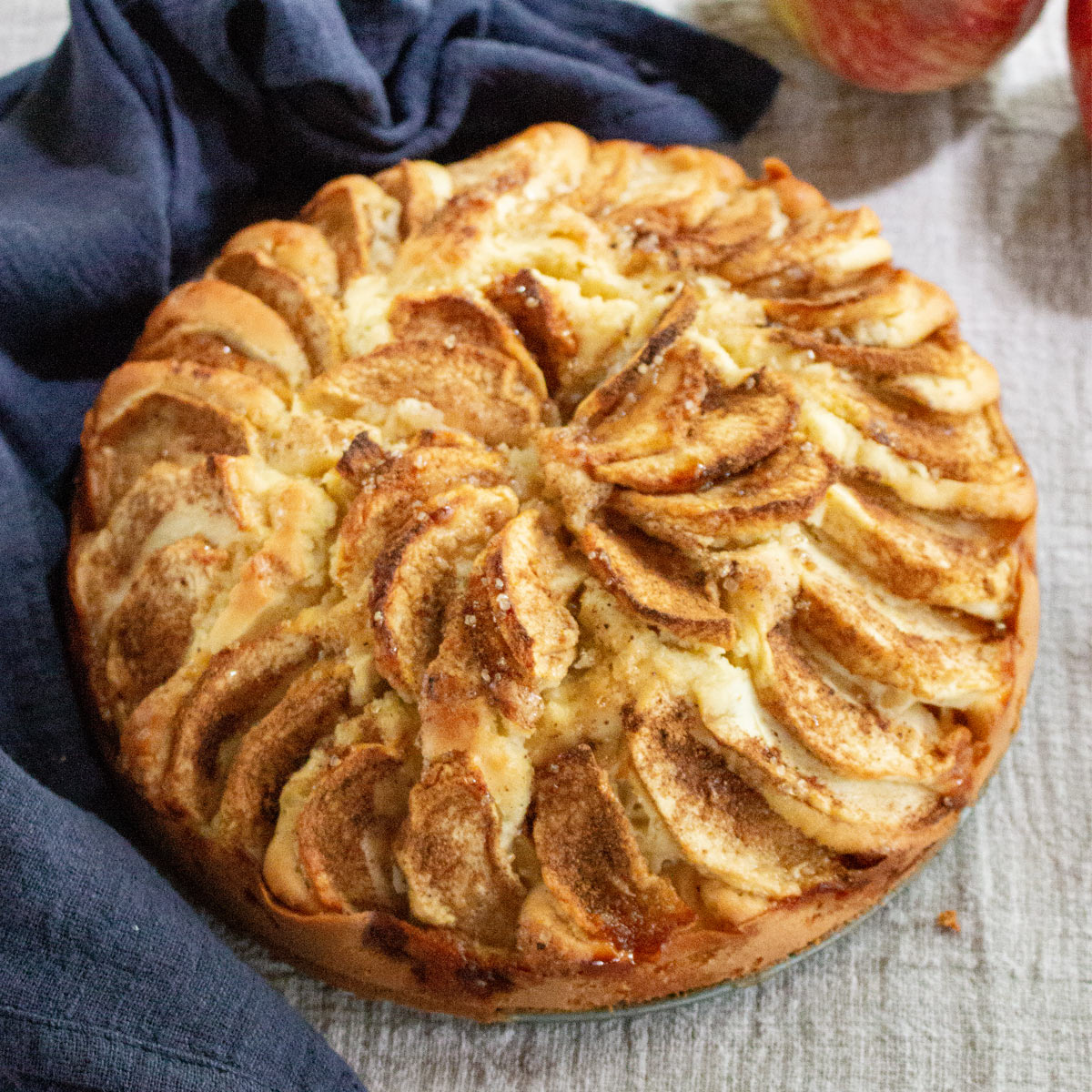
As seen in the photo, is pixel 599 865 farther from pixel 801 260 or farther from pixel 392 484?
pixel 801 260

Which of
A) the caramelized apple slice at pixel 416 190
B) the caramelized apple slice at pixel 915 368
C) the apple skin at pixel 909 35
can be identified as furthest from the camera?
the apple skin at pixel 909 35

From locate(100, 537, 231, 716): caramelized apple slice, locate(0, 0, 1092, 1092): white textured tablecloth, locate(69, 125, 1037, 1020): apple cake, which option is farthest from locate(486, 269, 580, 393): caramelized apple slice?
locate(0, 0, 1092, 1092): white textured tablecloth

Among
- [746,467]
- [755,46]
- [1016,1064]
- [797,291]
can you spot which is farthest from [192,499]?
[755,46]

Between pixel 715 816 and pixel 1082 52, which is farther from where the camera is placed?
pixel 1082 52

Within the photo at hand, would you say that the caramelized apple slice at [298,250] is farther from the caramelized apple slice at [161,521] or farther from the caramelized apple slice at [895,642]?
the caramelized apple slice at [895,642]

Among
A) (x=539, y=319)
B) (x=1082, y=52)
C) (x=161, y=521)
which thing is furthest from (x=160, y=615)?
(x=1082, y=52)

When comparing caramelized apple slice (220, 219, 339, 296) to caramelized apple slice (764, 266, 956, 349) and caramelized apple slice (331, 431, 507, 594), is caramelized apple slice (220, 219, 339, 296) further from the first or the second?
caramelized apple slice (764, 266, 956, 349)

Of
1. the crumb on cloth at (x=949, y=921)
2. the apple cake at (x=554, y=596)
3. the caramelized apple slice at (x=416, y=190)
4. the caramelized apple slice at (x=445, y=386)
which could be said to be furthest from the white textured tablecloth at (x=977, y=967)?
the caramelized apple slice at (x=416, y=190)

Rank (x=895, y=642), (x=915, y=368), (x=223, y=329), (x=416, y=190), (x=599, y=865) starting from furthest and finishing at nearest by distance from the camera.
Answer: (x=416, y=190)
(x=223, y=329)
(x=915, y=368)
(x=895, y=642)
(x=599, y=865)
